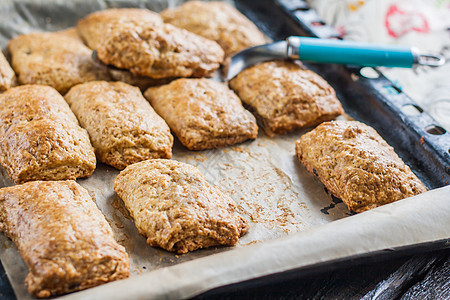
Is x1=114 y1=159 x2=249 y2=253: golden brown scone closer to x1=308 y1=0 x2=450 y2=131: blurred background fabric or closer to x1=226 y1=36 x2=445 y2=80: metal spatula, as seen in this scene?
x1=226 y1=36 x2=445 y2=80: metal spatula

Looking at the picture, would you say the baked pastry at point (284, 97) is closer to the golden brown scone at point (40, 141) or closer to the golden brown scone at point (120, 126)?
the golden brown scone at point (120, 126)

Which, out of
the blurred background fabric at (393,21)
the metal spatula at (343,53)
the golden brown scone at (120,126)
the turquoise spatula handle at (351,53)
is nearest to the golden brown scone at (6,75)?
the golden brown scone at (120,126)

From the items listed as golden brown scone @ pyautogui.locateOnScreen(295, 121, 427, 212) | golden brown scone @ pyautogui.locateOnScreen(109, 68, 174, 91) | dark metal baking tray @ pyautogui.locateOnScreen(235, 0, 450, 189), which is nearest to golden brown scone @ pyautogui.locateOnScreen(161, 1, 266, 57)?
dark metal baking tray @ pyautogui.locateOnScreen(235, 0, 450, 189)

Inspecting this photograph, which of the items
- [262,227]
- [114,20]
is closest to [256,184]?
[262,227]

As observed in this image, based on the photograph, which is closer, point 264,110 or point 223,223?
point 223,223

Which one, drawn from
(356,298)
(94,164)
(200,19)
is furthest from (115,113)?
(356,298)

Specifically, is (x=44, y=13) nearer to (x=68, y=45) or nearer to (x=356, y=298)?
(x=68, y=45)
